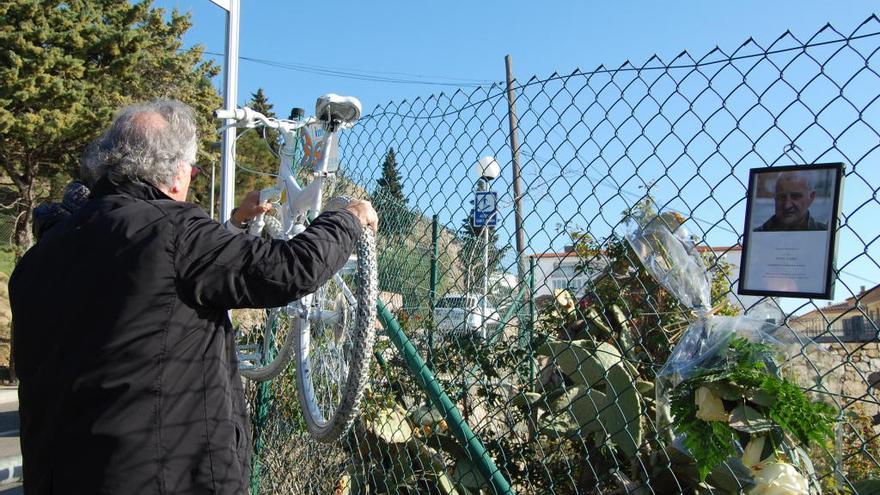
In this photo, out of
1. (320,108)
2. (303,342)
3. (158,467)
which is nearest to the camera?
(158,467)

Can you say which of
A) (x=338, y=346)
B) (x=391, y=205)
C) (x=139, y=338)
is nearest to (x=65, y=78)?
(x=391, y=205)

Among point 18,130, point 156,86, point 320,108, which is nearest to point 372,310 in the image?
point 320,108

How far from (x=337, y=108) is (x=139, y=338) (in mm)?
1495

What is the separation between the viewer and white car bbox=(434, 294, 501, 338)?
2881mm

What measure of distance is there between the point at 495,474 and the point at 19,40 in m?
15.4

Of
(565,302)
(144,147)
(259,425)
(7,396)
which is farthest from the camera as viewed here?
(7,396)

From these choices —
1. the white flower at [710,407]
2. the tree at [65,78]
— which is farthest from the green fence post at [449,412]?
the tree at [65,78]

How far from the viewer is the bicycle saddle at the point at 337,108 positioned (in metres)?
2.78

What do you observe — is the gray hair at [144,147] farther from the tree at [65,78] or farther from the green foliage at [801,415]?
the tree at [65,78]

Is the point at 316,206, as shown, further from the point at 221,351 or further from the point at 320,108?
the point at 221,351

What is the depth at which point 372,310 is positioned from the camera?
2424 mm

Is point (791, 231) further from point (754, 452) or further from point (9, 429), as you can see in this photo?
point (9, 429)

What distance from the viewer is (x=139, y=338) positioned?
1.56 m

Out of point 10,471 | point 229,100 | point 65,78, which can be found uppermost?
point 65,78
